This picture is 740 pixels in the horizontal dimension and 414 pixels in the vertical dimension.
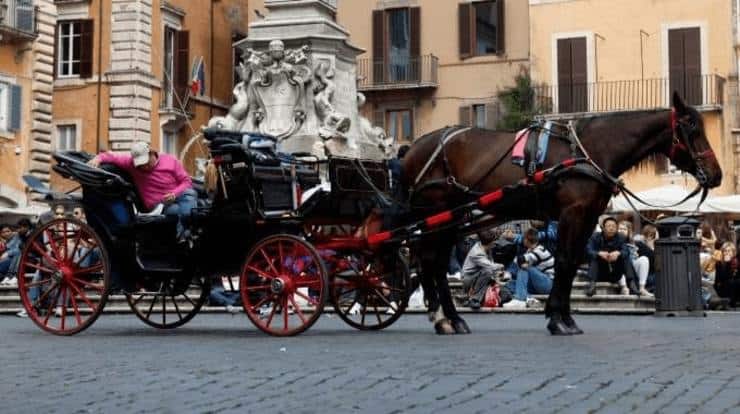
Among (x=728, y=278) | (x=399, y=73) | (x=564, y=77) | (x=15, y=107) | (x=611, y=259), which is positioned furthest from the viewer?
(x=399, y=73)

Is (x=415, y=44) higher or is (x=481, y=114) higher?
(x=415, y=44)

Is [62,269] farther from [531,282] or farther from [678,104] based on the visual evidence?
[531,282]

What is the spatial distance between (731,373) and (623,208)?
2136 cm

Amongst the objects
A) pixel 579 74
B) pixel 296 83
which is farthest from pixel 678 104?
pixel 579 74

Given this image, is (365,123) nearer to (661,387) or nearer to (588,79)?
(661,387)

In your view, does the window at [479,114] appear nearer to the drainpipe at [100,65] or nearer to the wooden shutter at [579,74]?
the wooden shutter at [579,74]

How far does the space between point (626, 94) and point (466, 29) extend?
5468mm

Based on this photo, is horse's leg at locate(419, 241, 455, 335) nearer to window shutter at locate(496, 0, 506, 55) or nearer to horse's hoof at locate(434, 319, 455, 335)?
horse's hoof at locate(434, 319, 455, 335)

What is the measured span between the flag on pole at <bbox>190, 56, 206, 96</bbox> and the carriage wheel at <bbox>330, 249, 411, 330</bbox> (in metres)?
27.0

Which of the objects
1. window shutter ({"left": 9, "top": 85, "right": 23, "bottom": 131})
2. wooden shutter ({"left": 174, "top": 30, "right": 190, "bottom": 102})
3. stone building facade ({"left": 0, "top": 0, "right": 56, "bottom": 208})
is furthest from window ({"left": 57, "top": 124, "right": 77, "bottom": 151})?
window shutter ({"left": 9, "top": 85, "right": 23, "bottom": 131})

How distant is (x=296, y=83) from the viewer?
1664 centimetres

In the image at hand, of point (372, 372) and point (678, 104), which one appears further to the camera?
point (678, 104)

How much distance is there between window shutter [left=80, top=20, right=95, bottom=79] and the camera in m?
37.9

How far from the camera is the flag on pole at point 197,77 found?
38.0 meters
